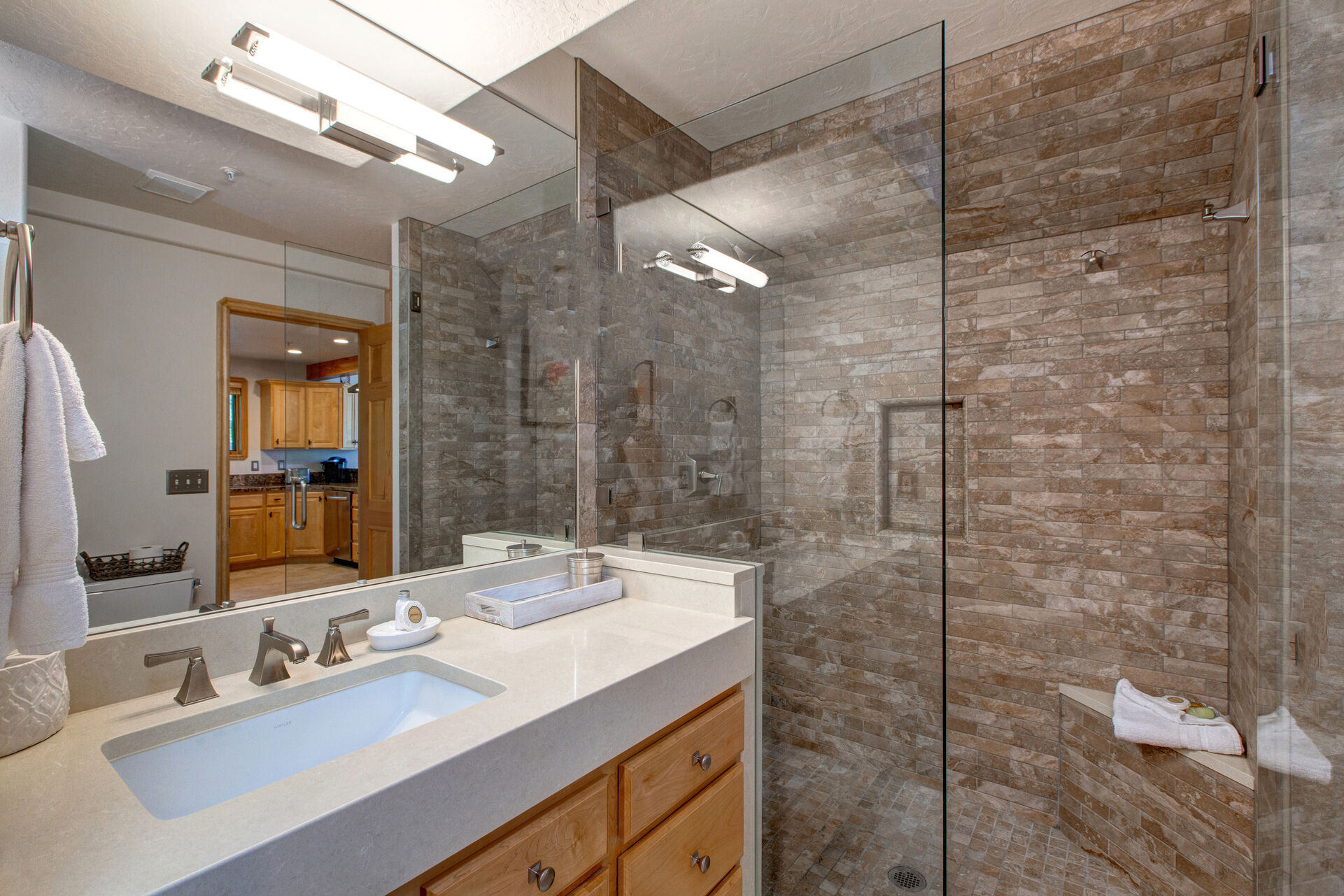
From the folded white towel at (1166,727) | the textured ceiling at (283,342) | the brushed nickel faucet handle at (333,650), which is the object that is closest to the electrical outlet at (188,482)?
the textured ceiling at (283,342)

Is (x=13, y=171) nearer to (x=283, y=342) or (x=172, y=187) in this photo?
(x=172, y=187)

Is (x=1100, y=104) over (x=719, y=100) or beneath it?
beneath

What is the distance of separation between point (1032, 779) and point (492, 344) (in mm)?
2819

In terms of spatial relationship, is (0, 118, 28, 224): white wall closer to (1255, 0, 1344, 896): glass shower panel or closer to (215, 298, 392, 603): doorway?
(215, 298, 392, 603): doorway

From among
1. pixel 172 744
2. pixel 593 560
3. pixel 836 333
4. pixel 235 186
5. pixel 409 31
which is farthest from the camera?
pixel 593 560

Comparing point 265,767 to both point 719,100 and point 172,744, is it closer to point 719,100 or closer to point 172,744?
point 172,744

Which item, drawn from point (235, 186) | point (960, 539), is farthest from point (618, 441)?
point (960, 539)

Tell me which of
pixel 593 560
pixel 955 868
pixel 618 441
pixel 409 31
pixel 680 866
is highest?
pixel 409 31

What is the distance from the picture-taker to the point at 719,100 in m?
2.33

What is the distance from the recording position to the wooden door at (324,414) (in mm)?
1249

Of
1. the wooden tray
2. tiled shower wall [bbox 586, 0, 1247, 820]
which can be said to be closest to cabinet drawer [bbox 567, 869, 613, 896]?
the wooden tray

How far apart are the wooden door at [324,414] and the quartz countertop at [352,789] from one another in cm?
48

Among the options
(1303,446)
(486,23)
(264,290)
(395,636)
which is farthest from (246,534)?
(1303,446)

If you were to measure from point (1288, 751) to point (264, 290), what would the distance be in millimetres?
2400
